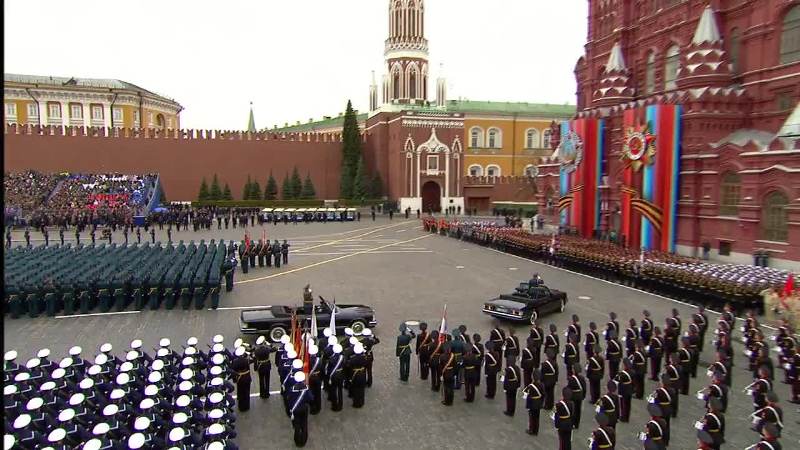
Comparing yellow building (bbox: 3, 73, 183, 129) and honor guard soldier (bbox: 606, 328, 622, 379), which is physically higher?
yellow building (bbox: 3, 73, 183, 129)

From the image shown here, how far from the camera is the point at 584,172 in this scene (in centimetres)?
3541

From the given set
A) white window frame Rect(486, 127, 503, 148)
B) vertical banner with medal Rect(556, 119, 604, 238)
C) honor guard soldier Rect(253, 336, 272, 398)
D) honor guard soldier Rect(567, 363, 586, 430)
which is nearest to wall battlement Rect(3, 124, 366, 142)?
white window frame Rect(486, 127, 503, 148)

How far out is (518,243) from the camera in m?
29.7

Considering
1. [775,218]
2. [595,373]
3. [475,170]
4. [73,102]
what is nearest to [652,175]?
[775,218]

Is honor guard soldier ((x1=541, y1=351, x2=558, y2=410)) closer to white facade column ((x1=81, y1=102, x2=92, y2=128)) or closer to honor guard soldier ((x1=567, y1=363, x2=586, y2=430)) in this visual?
honor guard soldier ((x1=567, y1=363, x2=586, y2=430))

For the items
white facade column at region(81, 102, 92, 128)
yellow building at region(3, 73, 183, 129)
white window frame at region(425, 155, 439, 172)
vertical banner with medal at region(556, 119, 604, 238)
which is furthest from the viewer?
white facade column at region(81, 102, 92, 128)

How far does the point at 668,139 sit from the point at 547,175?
13727 mm

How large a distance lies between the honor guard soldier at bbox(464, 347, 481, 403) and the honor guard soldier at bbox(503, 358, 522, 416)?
67 centimetres

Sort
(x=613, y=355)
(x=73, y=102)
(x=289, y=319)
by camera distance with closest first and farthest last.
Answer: (x=613, y=355) < (x=289, y=319) < (x=73, y=102)

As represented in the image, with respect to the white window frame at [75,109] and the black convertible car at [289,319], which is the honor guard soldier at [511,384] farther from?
the white window frame at [75,109]

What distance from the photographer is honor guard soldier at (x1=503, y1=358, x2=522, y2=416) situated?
32.0 ft

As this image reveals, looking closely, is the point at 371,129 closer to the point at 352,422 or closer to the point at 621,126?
the point at 621,126

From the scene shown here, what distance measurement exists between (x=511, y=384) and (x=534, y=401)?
788 millimetres

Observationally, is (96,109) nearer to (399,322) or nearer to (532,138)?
(532,138)
